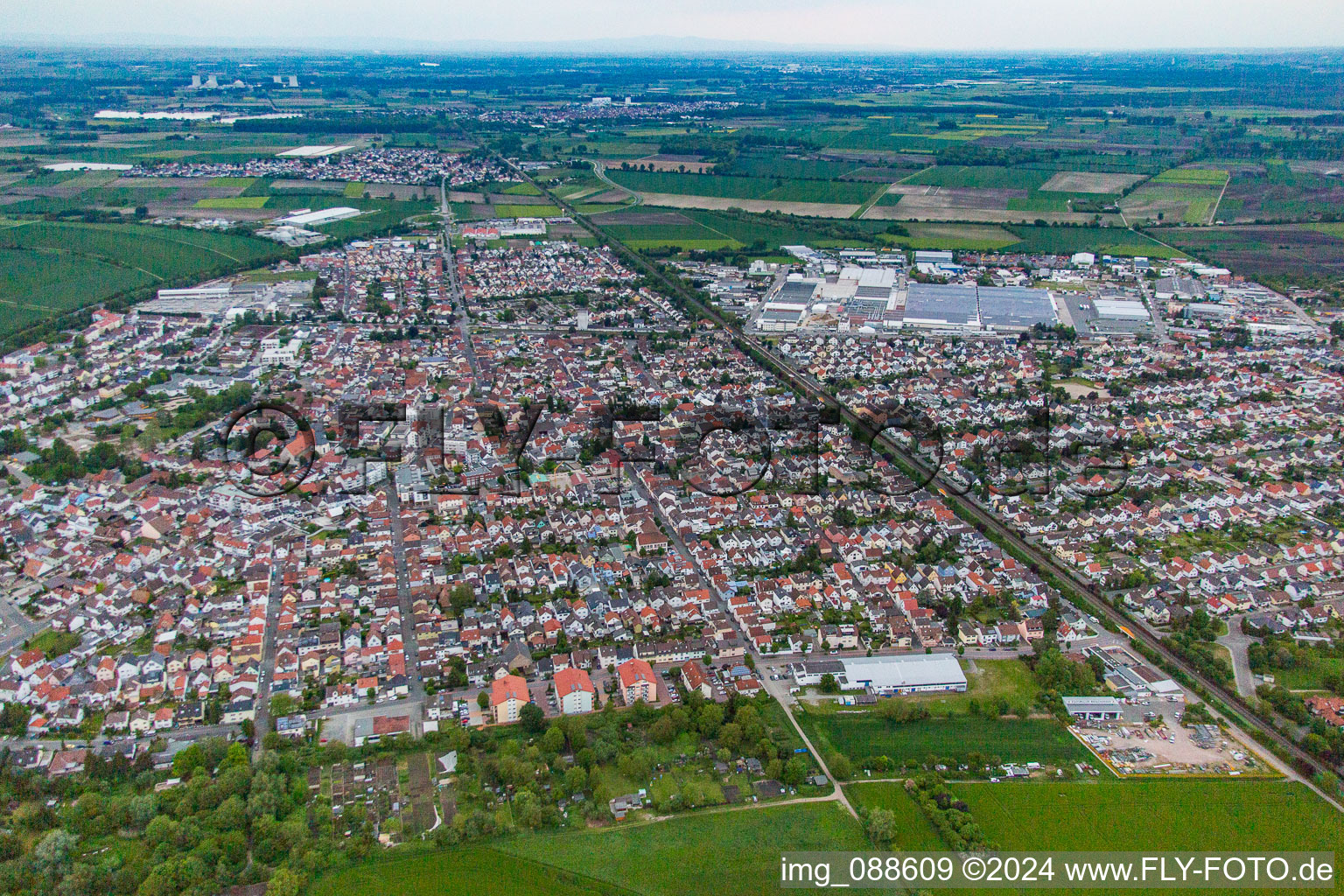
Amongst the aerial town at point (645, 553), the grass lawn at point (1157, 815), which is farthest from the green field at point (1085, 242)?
the grass lawn at point (1157, 815)

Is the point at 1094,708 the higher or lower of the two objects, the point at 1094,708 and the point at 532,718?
the lower

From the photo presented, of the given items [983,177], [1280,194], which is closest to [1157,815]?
[1280,194]

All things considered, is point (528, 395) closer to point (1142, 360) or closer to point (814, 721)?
point (814, 721)

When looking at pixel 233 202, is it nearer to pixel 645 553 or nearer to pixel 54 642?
pixel 54 642

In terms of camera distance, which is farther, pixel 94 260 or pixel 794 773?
pixel 94 260

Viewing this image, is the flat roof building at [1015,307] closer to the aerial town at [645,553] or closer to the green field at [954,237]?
the aerial town at [645,553]

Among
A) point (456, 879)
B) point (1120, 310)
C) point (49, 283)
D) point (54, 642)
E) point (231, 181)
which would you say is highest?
point (231, 181)

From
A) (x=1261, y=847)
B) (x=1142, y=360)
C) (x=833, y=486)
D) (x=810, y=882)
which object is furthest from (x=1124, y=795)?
(x=1142, y=360)
